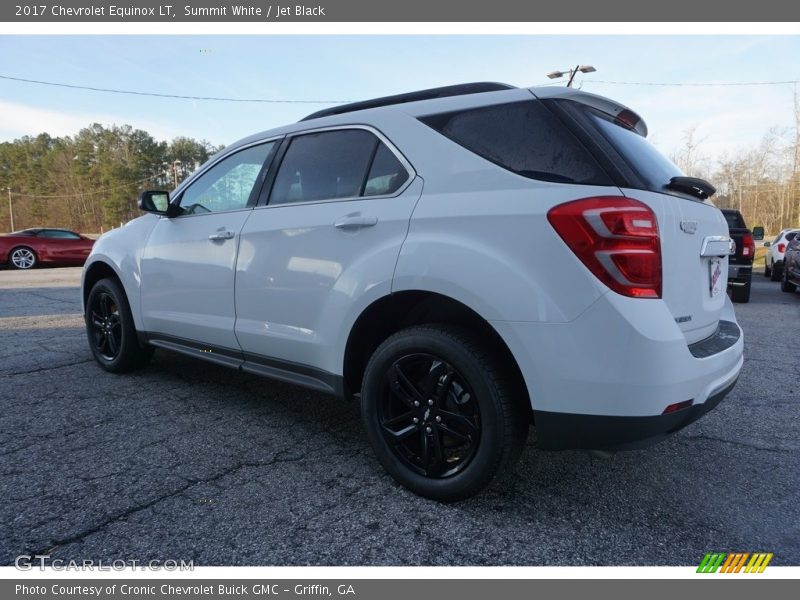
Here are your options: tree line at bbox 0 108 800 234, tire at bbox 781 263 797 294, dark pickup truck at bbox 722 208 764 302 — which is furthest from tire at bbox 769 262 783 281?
tree line at bbox 0 108 800 234

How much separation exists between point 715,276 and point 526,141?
1107 mm

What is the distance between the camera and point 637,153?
2.16m

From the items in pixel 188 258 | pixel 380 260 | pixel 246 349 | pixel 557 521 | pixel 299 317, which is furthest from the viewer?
pixel 188 258

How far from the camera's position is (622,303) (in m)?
1.75

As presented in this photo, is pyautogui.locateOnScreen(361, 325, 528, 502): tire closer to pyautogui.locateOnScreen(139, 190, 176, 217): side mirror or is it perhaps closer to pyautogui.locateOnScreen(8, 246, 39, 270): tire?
pyautogui.locateOnScreen(139, 190, 176, 217): side mirror

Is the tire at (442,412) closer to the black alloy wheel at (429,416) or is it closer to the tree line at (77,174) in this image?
the black alloy wheel at (429,416)

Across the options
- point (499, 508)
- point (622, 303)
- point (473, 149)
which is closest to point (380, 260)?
point (473, 149)

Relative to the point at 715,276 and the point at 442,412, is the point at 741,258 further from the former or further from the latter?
the point at 442,412

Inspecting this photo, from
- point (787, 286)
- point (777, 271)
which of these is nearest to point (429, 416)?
point (787, 286)

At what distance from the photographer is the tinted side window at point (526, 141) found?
192 cm

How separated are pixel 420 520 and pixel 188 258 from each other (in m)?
2.25

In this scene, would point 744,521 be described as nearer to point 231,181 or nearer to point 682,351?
point 682,351

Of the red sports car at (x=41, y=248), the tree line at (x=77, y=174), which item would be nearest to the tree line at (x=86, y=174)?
the tree line at (x=77, y=174)

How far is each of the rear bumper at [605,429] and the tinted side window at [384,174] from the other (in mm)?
1190
